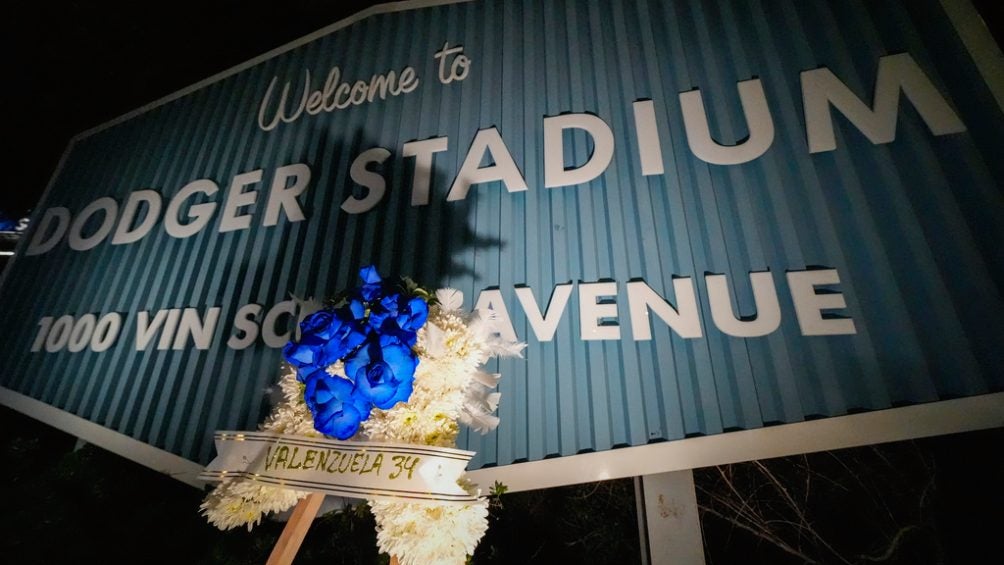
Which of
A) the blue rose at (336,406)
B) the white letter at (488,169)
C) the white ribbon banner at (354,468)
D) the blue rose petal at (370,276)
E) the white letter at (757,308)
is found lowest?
the white ribbon banner at (354,468)

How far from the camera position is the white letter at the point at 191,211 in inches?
176

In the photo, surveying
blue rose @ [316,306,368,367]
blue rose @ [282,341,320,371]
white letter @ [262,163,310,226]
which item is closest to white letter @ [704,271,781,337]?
blue rose @ [316,306,368,367]

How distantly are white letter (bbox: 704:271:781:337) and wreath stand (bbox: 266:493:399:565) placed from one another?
2.26 metres

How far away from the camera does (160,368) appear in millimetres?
4012

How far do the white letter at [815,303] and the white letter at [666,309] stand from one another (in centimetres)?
58

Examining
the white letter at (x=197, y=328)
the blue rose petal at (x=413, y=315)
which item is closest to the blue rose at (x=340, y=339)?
the blue rose petal at (x=413, y=315)

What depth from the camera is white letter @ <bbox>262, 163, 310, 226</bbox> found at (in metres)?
4.12

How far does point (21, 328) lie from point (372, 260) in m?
4.36

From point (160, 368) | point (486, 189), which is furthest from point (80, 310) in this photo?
point (486, 189)

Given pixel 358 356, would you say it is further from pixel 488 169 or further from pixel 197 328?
pixel 197 328

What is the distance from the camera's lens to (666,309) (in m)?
2.92

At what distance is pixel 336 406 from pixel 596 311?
6.27 feet

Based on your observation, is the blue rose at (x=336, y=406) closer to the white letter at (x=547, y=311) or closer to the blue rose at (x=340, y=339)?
the blue rose at (x=340, y=339)

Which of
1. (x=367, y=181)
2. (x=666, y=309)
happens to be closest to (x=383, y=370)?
(x=666, y=309)
